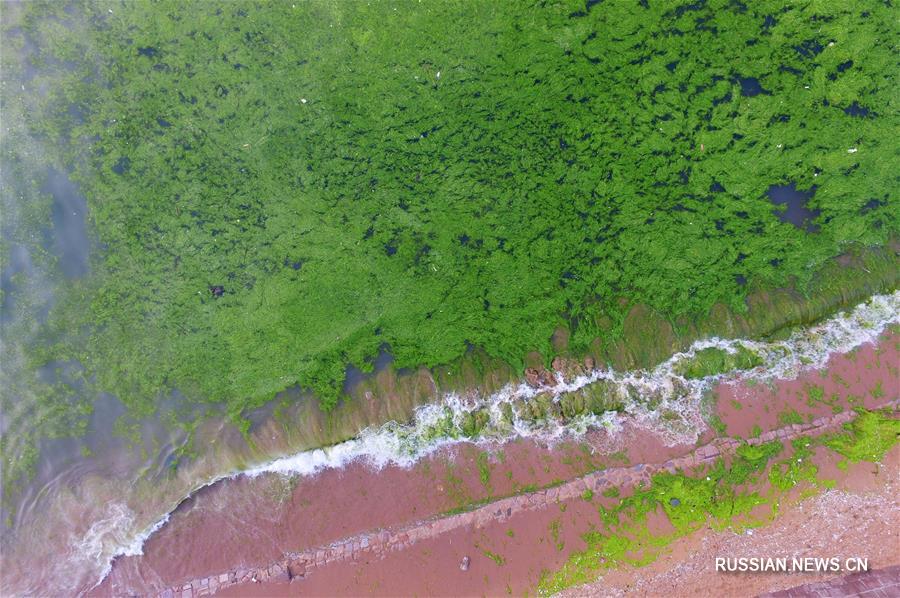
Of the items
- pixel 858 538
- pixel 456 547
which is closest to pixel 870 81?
pixel 858 538

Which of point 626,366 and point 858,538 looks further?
point 626,366

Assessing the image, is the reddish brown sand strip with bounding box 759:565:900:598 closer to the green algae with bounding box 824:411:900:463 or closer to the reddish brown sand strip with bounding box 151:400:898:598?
the green algae with bounding box 824:411:900:463

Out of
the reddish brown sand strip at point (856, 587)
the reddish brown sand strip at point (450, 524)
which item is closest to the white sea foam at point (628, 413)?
the reddish brown sand strip at point (450, 524)

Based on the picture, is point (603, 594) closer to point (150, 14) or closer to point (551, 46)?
point (551, 46)

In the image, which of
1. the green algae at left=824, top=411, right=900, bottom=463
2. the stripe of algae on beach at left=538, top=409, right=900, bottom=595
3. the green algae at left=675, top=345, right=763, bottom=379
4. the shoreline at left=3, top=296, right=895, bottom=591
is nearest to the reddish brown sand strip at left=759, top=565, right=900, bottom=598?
the stripe of algae on beach at left=538, top=409, right=900, bottom=595

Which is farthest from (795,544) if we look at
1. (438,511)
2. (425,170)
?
(425,170)

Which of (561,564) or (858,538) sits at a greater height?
(561,564)
